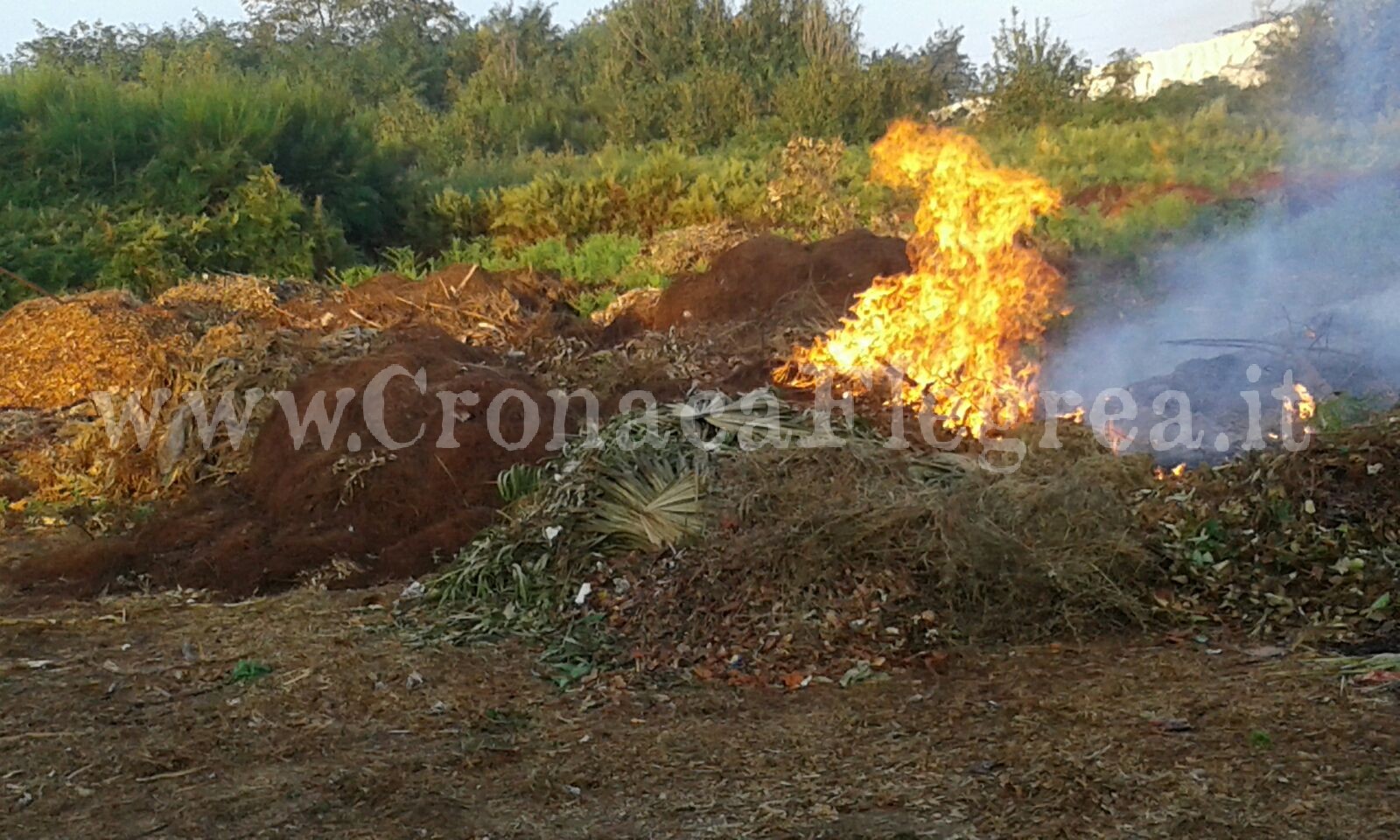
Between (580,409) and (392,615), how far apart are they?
8.37 ft

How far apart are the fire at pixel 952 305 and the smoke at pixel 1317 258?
645 mm

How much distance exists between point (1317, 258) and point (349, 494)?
6.97 metres

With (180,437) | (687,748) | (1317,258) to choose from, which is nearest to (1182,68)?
(1317,258)

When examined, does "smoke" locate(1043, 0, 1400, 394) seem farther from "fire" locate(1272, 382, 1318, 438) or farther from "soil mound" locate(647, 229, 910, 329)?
"soil mound" locate(647, 229, 910, 329)

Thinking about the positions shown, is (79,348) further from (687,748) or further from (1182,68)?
(1182,68)

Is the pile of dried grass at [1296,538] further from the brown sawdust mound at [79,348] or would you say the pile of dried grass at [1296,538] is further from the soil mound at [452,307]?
the brown sawdust mound at [79,348]

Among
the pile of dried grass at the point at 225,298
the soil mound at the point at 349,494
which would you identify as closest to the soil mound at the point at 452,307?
the pile of dried grass at the point at 225,298

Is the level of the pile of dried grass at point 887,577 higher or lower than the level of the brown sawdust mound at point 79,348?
lower

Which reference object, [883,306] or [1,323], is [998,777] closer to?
[883,306]

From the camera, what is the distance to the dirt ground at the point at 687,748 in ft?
9.92

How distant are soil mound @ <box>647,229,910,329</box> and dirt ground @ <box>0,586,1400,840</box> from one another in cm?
520

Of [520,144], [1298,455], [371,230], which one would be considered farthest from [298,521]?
[520,144]

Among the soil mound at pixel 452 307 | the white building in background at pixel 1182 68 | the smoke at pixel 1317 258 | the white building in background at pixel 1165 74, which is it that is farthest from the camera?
the white building in background at pixel 1165 74

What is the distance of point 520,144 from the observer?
75.9 ft
